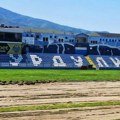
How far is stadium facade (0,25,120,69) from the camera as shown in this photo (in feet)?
254

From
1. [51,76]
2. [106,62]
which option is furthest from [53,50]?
[51,76]

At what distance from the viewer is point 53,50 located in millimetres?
96812

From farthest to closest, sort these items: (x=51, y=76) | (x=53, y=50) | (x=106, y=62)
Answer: (x=53, y=50) < (x=106, y=62) < (x=51, y=76)

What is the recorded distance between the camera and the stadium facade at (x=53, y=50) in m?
77.4

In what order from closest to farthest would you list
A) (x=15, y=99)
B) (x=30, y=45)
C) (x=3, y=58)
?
(x=15, y=99) < (x=3, y=58) < (x=30, y=45)

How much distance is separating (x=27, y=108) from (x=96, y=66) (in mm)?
63582

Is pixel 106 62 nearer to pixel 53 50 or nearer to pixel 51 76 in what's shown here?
pixel 53 50

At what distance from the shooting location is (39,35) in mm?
105375

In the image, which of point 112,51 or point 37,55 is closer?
point 37,55

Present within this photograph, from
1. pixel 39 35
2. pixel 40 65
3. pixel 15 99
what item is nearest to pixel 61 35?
pixel 39 35

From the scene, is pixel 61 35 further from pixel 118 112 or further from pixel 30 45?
pixel 118 112

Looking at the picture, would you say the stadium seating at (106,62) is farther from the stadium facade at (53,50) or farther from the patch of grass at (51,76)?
the patch of grass at (51,76)

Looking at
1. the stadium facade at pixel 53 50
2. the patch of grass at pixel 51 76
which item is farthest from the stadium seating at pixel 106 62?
the patch of grass at pixel 51 76

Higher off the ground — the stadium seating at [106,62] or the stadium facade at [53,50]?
the stadium facade at [53,50]
